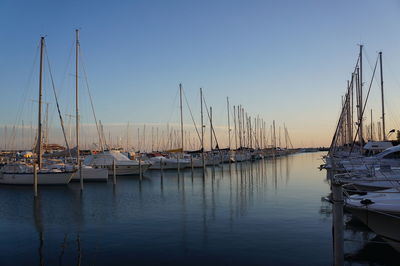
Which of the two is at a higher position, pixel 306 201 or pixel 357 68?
pixel 357 68

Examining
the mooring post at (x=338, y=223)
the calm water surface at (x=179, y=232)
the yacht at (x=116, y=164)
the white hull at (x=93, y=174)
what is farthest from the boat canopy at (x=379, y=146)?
the mooring post at (x=338, y=223)

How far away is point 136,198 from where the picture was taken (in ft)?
86.3

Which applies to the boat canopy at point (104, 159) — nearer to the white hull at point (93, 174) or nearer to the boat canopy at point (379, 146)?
the white hull at point (93, 174)

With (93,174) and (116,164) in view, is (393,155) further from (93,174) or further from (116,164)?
(116,164)

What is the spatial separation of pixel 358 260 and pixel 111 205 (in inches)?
628

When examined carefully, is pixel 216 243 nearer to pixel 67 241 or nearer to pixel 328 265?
pixel 328 265

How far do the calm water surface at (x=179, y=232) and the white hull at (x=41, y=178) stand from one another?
7.75m

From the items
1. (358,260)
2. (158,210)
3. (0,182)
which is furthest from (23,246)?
(0,182)

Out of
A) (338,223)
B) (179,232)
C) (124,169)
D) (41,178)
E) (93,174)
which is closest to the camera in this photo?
(338,223)

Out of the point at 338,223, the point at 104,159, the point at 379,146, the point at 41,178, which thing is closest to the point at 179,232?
the point at 338,223

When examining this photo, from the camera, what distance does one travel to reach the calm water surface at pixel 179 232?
11781mm

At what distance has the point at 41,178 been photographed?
34.0m

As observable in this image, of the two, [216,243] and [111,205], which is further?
[111,205]

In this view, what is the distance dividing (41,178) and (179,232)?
77.3 feet
